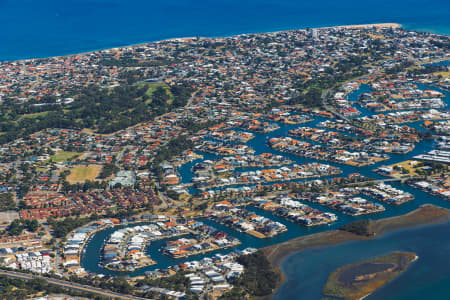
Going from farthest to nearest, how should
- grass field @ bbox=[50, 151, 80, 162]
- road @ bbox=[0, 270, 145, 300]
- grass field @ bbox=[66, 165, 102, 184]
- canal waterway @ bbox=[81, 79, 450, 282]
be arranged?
grass field @ bbox=[50, 151, 80, 162]
grass field @ bbox=[66, 165, 102, 184]
canal waterway @ bbox=[81, 79, 450, 282]
road @ bbox=[0, 270, 145, 300]

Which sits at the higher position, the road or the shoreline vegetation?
the shoreline vegetation

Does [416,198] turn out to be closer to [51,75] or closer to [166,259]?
[166,259]

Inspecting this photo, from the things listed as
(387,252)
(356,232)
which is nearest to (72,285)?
(356,232)

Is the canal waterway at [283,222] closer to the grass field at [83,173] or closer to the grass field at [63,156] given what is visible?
the grass field at [83,173]

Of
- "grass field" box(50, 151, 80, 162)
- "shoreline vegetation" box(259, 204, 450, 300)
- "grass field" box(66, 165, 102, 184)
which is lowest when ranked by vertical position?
"shoreline vegetation" box(259, 204, 450, 300)

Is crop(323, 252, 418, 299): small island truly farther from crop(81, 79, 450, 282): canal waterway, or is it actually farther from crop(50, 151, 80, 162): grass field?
crop(50, 151, 80, 162): grass field

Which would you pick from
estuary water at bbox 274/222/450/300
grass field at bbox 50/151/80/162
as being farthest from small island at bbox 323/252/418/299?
grass field at bbox 50/151/80/162
